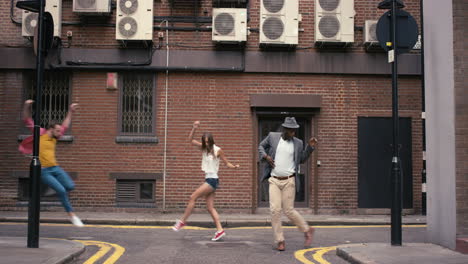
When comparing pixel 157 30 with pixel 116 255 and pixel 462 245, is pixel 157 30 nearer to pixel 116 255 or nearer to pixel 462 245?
pixel 116 255

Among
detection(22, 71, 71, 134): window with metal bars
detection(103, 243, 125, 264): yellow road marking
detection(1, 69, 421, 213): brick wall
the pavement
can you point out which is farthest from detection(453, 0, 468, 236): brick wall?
detection(22, 71, 71, 134): window with metal bars

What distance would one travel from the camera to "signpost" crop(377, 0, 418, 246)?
27.9 feet

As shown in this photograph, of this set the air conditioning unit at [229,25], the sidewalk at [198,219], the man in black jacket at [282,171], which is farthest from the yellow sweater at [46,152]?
the air conditioning unit at [229,25]

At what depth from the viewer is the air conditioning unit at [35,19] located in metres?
14.1

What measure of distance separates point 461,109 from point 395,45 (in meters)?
1.40

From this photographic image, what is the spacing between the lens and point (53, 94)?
48.4 feet

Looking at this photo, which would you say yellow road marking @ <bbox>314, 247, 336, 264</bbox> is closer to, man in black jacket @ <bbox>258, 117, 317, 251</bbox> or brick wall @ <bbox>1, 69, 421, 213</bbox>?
man in black jacket @ <bbox>258, 117, 317, 251</bbox>

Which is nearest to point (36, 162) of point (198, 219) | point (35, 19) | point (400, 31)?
point (198, 219)

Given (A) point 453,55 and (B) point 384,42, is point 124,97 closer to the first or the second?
(B) point 384,42

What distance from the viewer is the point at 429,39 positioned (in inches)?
351

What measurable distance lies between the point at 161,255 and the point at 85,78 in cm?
763

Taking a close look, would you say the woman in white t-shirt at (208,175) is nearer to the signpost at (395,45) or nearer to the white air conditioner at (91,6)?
the signpost at (395,45)

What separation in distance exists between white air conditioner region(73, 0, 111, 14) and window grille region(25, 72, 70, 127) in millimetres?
1735

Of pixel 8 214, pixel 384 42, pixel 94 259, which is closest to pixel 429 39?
pixel 384 42
